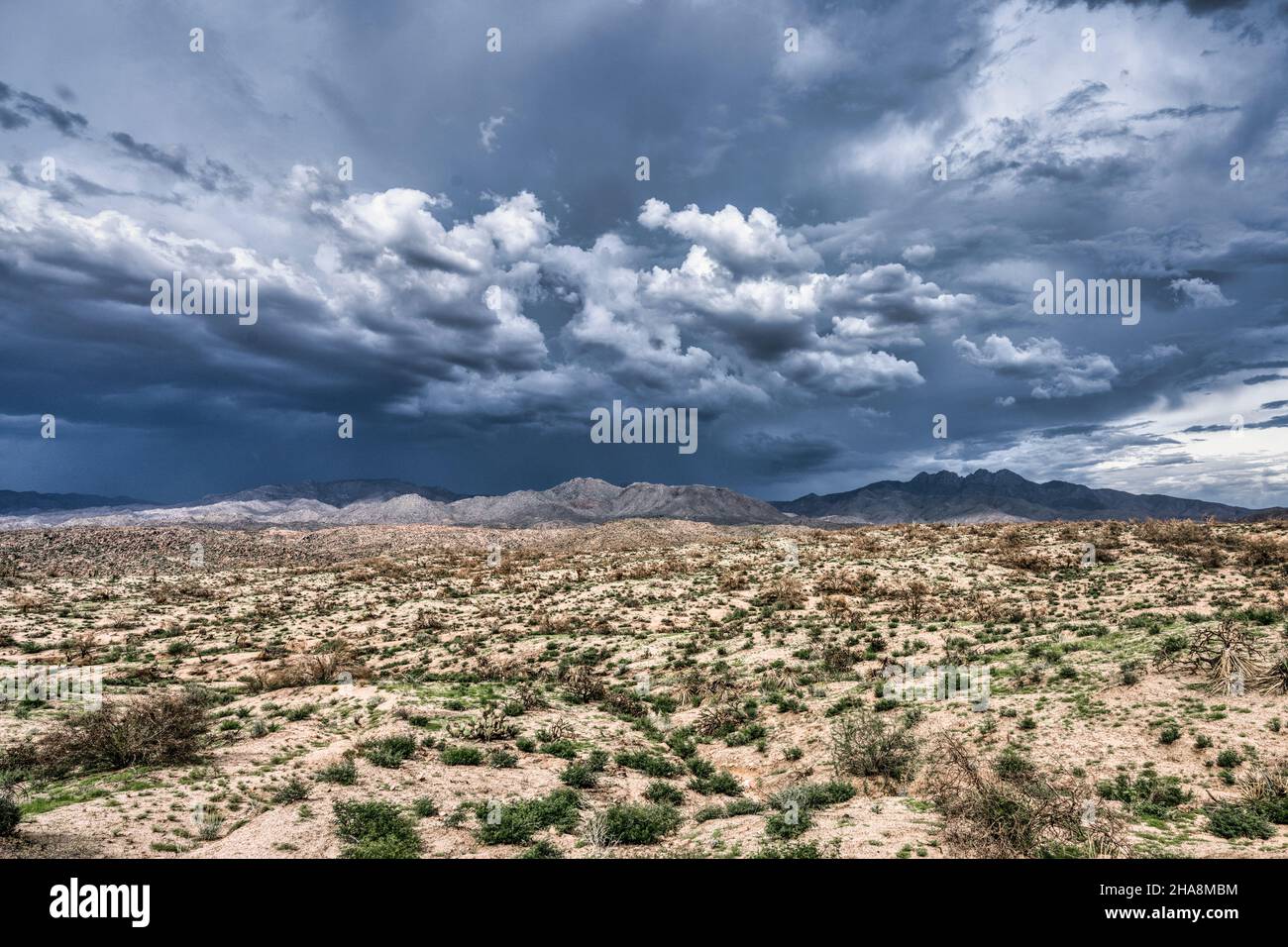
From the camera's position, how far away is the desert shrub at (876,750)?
13.6 metres

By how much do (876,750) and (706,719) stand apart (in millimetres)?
5524

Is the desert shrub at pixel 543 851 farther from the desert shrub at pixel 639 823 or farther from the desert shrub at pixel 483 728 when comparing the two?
the desert shrub at pixel 483 728

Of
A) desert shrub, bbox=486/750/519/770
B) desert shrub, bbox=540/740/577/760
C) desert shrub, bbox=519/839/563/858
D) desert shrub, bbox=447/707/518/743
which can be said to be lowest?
desert shrub, bbox=540/740/577/760

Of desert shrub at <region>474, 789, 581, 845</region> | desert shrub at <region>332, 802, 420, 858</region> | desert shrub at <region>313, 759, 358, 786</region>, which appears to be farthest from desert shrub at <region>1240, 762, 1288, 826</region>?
desert shrub at <region>313, 759, 358, 786</region>

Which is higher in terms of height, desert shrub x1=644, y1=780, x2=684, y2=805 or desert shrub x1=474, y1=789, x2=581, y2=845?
desert shrub x1=474, y1=789, x2=581, y2=845

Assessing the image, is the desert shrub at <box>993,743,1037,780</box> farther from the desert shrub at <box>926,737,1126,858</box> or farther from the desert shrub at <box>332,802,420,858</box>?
the desert shrub at <box>332,802,420,858</box>

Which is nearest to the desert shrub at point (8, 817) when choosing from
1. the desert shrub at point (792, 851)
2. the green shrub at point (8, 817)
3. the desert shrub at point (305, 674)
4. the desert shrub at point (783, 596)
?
the green shrub at point (8, 817)

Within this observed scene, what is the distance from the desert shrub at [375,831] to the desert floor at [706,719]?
7cm

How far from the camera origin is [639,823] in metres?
11.4

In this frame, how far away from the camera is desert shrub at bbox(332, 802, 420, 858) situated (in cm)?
987

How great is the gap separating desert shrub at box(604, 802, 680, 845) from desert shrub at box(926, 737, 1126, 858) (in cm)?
493

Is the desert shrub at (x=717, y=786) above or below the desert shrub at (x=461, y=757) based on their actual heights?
below
